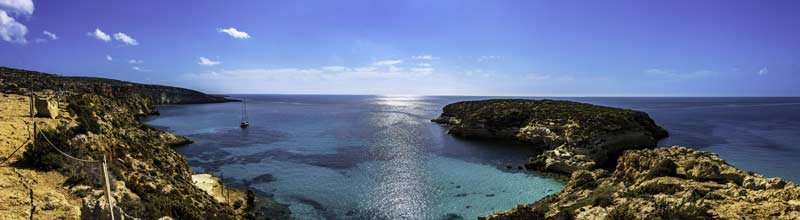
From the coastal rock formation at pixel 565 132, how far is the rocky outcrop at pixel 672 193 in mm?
18045

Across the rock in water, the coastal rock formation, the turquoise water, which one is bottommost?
the turquoise water

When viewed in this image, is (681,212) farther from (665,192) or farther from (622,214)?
(665,192)

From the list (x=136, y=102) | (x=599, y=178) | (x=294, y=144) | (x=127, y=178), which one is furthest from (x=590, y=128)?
(x=136, y=102)

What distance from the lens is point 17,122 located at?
66.2ft

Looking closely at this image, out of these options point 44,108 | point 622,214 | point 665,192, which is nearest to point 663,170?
point 665,192

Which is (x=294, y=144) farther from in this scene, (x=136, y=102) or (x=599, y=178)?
(x=136, y=102)

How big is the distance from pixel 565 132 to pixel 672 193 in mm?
40763

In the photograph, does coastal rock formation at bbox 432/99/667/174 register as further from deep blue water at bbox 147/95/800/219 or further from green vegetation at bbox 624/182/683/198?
green vegetation at bbox 624/182/683/198

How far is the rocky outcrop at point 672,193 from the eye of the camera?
13.8 metres

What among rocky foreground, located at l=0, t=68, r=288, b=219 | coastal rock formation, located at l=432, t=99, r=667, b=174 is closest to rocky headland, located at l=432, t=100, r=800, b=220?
coastal rock formation, located at l=432, t=99, r=667, b=174

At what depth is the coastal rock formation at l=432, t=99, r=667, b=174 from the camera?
42.1 meters

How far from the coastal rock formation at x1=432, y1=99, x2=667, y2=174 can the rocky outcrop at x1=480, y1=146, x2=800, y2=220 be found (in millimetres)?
18045

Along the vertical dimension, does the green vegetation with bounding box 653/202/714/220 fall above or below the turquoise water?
above

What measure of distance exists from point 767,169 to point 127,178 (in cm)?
6162
